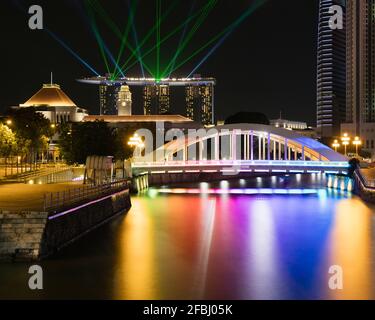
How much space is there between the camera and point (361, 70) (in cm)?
11812

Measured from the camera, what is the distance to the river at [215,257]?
61.3 ft

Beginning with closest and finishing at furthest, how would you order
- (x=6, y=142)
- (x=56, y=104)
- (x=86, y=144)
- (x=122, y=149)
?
1. (x=6, y=142)
2. (x=86, y=144)
3. (x=122, y=149)
4. (x=56, y=104)

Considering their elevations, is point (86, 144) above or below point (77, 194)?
above

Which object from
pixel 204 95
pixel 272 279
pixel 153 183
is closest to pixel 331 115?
pixel 204 95

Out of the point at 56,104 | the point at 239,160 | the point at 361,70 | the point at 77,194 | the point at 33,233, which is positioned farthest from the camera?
the point at 361,70

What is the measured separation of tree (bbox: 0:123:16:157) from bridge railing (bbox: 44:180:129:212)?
8722 millimetres

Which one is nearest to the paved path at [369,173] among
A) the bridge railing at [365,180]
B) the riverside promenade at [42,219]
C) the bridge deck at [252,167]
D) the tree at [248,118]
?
the bridge railing at [365,180]

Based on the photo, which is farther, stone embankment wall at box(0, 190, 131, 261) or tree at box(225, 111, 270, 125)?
tree at box(225, 111, 270, 125)

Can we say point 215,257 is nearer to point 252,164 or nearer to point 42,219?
point 42,219

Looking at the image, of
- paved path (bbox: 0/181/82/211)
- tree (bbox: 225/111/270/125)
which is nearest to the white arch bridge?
paved path (bbox: 0/181/82/211)

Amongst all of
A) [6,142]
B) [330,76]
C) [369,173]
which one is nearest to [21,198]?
[6,142]

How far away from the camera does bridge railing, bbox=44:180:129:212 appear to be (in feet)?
74.4

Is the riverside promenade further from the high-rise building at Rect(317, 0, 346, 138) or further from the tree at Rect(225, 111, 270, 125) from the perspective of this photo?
the high-rise building at Rect(317, 0, 346, 138)

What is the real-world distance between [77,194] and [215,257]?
7308mm
